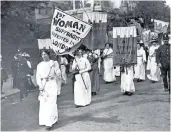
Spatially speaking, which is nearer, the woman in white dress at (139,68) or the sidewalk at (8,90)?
the sidewalk at (8,90)

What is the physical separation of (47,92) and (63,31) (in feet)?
5.58

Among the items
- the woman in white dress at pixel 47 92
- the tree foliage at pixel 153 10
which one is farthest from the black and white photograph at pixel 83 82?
the tree foliage at pixel 153 10

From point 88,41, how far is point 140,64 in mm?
3556

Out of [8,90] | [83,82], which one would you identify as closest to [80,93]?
[83,82]

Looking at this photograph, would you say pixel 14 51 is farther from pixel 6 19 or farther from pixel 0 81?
pixel 0 81

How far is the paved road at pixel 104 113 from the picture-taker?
6.79 metres

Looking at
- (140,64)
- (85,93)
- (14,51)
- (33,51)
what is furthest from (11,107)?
(33,51)

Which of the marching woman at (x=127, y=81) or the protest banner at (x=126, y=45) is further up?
the protest banner at (x=126, y=45)

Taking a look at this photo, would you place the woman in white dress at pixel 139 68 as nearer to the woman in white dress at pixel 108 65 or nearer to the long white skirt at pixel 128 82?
the woman in white dress at pixel 108 65

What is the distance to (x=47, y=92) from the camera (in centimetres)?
697

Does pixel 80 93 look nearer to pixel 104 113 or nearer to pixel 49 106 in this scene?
pixel 104 113

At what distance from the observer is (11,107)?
31.2ft

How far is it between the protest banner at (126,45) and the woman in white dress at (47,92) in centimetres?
381

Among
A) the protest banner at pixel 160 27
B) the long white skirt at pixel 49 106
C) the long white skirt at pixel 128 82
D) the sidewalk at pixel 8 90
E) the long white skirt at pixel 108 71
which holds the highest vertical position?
the protest banner at pixel 160 27
